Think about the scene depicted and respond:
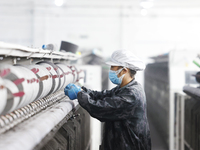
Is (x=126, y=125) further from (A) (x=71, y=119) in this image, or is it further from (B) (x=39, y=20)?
(B) (x=39, y=20)

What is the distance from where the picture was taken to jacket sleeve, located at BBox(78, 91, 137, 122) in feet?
5.09

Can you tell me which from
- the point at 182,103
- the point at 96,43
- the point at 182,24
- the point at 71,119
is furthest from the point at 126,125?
the point at 182,24

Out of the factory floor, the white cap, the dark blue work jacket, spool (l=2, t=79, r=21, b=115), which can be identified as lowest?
the factory floor

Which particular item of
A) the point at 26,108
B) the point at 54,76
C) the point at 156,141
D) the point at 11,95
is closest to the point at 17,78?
the point at 11,95

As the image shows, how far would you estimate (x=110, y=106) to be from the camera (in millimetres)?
1545

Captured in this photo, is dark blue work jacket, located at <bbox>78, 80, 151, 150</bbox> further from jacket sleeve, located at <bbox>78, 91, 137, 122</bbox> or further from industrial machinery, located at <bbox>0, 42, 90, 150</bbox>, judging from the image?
industrial machinery, located at <bbox>0, 42, 90, 150</bbox>

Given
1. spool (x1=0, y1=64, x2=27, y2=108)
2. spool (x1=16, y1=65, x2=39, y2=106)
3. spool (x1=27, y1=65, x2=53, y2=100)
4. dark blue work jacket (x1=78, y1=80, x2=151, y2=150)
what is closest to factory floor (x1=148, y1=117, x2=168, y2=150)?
dark blue work jacket (x1=78, y1=80, x2=151, y2=150)

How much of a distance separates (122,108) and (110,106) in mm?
91

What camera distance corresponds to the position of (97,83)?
4945 millimetres

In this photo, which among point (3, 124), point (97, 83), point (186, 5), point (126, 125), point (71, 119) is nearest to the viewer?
point (3, 124)

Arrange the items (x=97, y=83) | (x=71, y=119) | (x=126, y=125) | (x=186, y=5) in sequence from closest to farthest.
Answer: (x=126, y=125)
(x=71, y=119)
(x=97, y=83)
(x=186, y=5)

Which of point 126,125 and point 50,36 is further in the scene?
point 50,36

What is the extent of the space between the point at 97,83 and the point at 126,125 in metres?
3.31

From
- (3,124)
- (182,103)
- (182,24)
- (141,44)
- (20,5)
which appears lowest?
(182,103)
